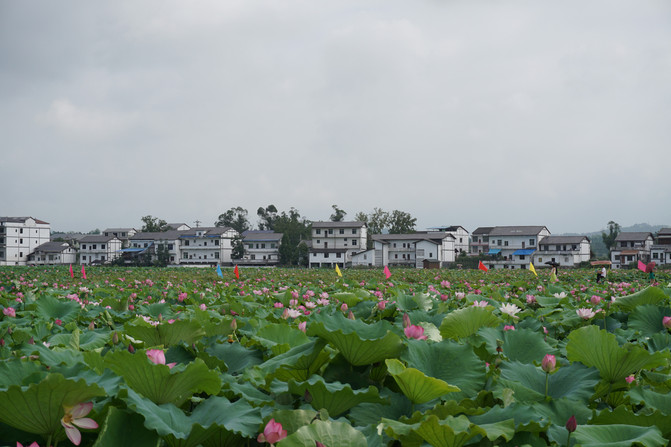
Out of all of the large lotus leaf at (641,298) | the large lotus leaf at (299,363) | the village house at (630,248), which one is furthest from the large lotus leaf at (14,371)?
the village house at (630,248)

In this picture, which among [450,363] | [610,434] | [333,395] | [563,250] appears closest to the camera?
[610,434]

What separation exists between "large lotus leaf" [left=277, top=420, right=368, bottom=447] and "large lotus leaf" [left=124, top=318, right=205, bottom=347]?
3.87ft

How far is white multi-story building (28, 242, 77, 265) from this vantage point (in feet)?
235

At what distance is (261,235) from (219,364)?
2725 inches

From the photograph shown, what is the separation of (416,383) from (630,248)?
69.4 metres

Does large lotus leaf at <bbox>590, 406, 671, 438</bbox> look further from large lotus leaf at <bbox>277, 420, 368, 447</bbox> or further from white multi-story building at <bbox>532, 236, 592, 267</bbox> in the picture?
white multi-story building at <bbox>532, 236, 592, 267</bbox>

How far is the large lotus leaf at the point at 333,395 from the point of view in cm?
126

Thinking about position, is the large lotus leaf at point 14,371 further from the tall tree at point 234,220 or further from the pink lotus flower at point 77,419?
the tall tree at point 234,220

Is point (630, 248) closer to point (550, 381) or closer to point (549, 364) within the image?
point (550, 381)

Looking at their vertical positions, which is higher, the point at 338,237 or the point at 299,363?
the point at 338,237

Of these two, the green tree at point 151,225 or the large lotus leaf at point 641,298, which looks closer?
the large lotus leaf at point 641,298

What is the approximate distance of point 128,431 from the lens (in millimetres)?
1061

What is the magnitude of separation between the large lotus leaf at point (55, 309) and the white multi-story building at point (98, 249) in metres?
73.6

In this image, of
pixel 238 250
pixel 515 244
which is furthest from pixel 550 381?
pixel 238 250
